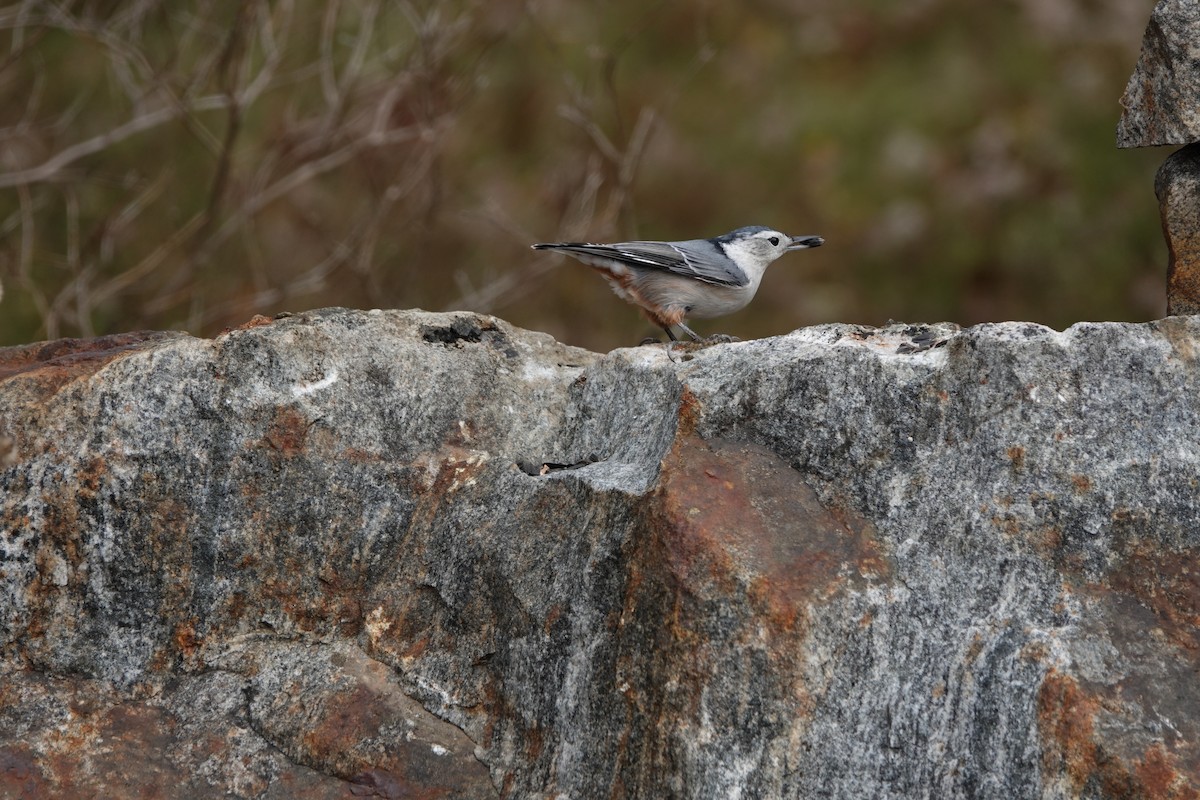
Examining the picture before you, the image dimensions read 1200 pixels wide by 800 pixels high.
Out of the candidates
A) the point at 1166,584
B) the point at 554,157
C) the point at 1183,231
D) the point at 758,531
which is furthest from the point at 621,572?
the point at 554,157

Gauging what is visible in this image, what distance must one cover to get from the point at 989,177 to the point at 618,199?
374 cm

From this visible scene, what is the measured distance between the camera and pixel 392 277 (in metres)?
7.32

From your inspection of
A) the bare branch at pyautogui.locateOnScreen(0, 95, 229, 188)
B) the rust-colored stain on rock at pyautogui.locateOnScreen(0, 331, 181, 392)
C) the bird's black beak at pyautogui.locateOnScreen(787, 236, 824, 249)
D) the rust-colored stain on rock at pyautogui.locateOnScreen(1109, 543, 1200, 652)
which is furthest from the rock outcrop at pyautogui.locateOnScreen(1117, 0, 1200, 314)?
the bare branch at pyautogui.locateOnScreen(0, 95, 229, 188)

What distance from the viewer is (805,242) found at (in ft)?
16.1

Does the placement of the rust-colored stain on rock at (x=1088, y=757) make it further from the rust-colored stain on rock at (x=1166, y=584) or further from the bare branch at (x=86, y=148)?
the bare branch at (x=86, y=148)

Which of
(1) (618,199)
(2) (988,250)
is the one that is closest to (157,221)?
(1) (618,199)

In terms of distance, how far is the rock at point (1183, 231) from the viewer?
329cm

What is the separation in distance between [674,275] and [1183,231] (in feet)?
5.94

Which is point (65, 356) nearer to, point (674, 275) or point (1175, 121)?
point (674, 275)

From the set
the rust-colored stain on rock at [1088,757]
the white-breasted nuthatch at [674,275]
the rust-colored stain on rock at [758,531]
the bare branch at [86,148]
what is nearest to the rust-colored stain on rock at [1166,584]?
the rust-colored stain on rock at [1088,757]

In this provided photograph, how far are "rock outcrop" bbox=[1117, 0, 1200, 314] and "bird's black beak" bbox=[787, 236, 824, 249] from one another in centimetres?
145

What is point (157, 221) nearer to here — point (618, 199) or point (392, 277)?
point (392, 277)

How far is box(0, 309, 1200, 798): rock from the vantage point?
2.57 meters

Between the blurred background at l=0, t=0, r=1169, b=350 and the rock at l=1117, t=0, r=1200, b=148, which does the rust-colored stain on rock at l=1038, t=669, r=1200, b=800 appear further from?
the blurred background at l=0, t=0, r=1169, b=350
